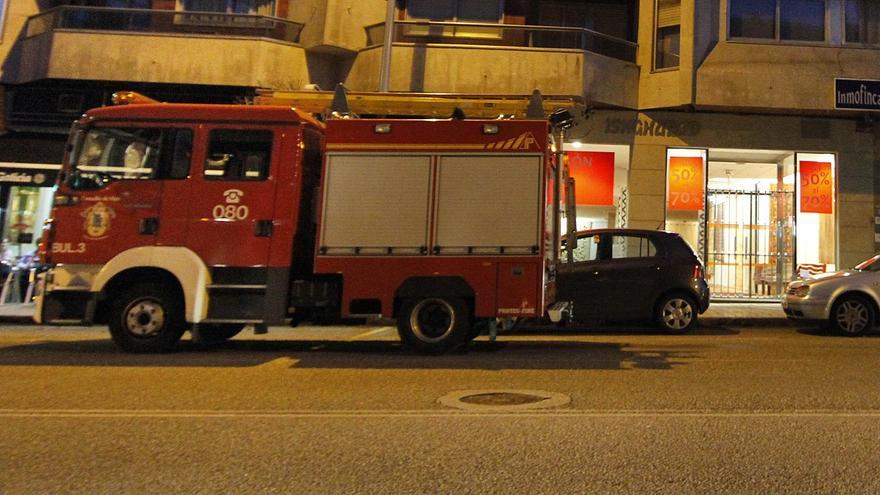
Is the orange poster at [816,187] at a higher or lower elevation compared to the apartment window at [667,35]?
lower

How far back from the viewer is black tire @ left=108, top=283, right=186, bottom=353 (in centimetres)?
812

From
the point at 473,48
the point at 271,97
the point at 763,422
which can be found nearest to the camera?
the point at 763,422

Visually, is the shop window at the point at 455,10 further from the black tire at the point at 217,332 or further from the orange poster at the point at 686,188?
the black tire at the point at 217,332

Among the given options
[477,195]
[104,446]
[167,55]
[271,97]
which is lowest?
[104,446]

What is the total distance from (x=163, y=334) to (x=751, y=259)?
46.4ft

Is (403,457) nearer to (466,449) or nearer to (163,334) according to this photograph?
(466,449)

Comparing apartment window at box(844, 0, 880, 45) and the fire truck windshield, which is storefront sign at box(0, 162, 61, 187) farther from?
apartment window at box(844, 0, 880, 45)

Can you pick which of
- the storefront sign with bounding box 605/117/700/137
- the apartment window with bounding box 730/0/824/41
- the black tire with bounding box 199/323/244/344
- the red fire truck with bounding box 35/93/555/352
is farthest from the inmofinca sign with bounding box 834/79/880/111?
the black tire with bounding box 199/323/244/344

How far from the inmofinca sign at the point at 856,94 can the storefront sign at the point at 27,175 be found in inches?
730

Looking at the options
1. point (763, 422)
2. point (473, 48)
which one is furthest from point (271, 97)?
point (473, 48)

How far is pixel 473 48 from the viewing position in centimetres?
1577

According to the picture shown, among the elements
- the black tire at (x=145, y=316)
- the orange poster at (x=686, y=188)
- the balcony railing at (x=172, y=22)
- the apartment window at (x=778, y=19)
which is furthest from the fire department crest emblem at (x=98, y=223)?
the apartment window at (x=778, y=19)

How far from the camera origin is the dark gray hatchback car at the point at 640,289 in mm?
10852

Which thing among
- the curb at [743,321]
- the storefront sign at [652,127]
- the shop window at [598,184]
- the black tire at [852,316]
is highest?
the storefront sign at [652,127]
